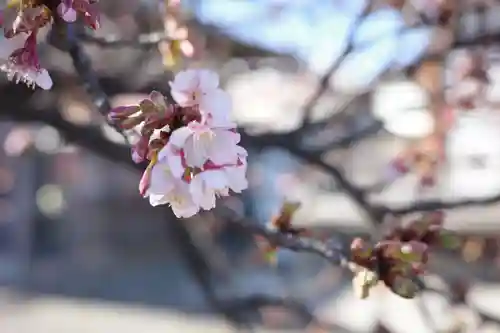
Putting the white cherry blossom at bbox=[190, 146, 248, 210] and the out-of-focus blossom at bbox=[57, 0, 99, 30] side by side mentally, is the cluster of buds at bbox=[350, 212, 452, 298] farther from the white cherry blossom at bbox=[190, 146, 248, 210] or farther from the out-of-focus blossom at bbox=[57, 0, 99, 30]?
the out-of-focus blossom at bbox=[57, 0, 99, 30]

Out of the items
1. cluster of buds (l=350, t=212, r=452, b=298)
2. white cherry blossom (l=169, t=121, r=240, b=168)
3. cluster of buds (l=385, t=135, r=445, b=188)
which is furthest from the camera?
cluster of buds (l=385, t=135, r=445, b=188)

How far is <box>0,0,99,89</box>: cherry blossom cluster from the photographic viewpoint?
645 mm

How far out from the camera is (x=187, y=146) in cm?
63

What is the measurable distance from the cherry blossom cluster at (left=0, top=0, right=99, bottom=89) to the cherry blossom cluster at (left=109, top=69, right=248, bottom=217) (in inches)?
3.5

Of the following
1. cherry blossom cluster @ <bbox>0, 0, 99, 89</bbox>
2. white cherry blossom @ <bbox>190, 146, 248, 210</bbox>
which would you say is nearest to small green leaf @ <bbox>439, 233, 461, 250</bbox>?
white cherry blossom @ <bbox>190, 146, 248, 210</bbox>

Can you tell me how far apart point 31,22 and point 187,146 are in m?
0.18

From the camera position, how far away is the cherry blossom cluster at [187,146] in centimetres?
64

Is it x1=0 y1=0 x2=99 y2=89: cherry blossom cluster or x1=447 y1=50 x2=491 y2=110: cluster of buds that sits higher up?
x1=447 y1=50 x2=491 y2=110: cluster of buds

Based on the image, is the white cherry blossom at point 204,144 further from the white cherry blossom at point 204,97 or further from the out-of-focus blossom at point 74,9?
the out-of-focus blossom at point 74,9

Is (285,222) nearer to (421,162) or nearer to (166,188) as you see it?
(166,188)

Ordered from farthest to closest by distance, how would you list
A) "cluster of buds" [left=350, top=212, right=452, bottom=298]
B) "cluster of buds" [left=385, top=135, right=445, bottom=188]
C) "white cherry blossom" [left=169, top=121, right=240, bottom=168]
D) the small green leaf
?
"cluster of buds" [left=385, top=135, right=445, bottom=188], the small green leaf, "cluster of buds" [left=350, top=212, right=452, bottom=298], "white cherry blossom" [left=169, top=121, right=240, bottom=168]

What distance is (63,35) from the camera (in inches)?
29.5

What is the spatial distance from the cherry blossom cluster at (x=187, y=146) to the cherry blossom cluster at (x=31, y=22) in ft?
0.29

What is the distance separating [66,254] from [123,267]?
Answer: 0.83 meters
